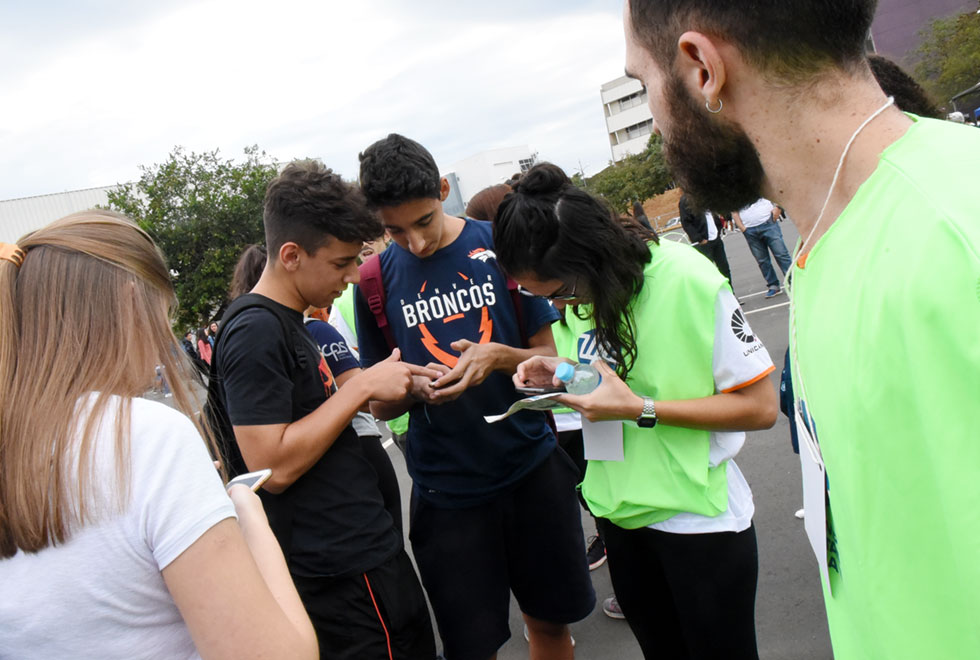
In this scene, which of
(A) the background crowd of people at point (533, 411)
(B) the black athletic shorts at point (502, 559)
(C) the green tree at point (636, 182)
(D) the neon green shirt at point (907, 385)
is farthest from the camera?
(C) the green tree at point (636, 182)

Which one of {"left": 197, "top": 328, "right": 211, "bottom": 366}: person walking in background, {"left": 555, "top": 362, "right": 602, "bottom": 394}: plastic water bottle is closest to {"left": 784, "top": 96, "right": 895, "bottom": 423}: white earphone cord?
{"left": 555, "top": 362, "right": 602, "bottom": 394}: plastic water bottle

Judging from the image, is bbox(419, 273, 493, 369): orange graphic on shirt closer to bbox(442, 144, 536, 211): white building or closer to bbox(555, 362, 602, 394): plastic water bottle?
bbox(555, 362, 602, 394): plastic water bottle

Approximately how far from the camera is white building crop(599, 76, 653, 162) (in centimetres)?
7781

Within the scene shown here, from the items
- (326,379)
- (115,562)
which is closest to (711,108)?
(115,562)

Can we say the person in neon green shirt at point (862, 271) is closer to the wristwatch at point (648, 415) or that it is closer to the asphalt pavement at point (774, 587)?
the wristwatch at point (648, 415)

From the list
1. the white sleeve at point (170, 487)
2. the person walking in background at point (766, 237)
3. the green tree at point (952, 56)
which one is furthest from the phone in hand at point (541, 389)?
the green tree at point (952, 56)

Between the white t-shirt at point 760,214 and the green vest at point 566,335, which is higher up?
the green vest at point 566,335

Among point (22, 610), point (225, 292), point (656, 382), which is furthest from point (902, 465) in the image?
point (225, 292)

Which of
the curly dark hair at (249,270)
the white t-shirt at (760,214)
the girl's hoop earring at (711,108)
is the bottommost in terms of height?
the white t-shirt at (760,214)

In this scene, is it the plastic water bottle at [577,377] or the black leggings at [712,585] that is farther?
the plastic water bottle at [577,377]

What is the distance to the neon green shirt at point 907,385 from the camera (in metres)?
0.66

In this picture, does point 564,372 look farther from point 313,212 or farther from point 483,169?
point 483,169

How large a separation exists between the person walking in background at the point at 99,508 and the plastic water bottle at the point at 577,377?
1247 mm

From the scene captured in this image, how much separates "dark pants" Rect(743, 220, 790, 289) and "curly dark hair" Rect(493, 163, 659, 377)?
7785mm
